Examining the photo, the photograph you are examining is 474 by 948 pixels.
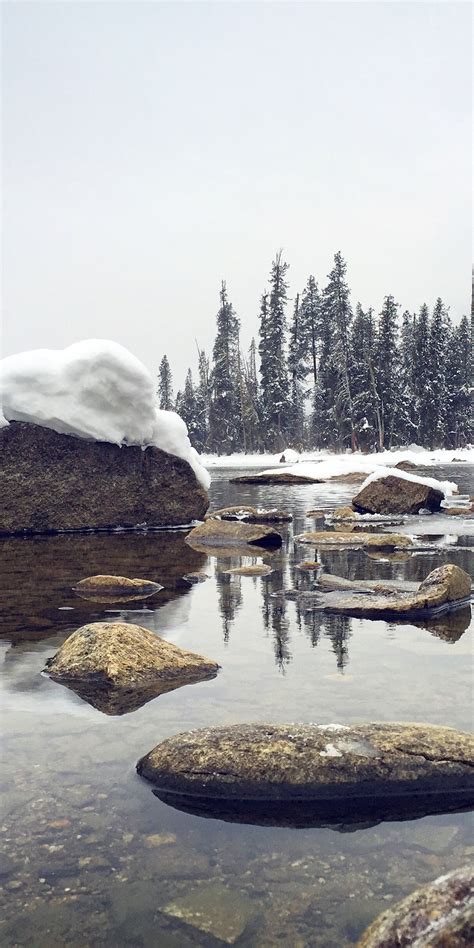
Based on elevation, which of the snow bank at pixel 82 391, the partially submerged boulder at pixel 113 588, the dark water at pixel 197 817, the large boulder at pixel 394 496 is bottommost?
the dark water at pixel 197 817

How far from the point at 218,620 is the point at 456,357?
61.8 meters

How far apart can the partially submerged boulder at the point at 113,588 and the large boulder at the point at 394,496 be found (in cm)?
880

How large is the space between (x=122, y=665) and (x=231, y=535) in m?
7.03

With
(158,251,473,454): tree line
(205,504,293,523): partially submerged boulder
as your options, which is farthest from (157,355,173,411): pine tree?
(205,504,293,523): partially submerged boulder

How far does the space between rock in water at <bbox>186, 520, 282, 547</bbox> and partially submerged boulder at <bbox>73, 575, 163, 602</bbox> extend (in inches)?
152

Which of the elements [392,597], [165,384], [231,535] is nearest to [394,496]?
[231,535]

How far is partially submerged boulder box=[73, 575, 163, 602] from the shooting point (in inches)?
281

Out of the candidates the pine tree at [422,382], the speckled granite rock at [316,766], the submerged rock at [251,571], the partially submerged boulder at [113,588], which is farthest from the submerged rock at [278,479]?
the pine tree at [422,382]

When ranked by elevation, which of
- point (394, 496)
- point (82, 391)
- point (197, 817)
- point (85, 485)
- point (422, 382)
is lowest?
point (197, 817)

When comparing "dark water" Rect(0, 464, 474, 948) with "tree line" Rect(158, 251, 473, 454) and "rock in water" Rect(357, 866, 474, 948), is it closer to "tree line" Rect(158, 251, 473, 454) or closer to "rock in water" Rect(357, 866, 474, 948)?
"rock in water" Rect(357, 866, 474, 948)

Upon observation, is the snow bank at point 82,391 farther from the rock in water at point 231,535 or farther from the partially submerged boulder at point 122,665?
the partially submerged boulder at point 122,665

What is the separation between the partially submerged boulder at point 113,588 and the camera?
714cm

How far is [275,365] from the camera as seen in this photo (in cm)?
6334

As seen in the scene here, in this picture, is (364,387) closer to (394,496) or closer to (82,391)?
(394,496)
